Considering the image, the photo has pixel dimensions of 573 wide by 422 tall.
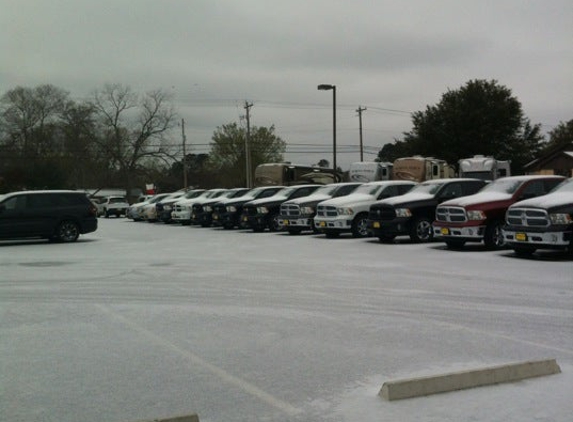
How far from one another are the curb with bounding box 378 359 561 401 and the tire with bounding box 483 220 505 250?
438 inches

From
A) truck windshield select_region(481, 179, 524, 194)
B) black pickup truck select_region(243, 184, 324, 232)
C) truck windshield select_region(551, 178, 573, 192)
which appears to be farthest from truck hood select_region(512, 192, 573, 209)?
black pickup truck select_region(243, 184, 324, 232)

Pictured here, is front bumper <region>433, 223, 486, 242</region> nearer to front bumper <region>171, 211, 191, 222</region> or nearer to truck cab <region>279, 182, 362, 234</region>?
truck cab <region>279, 182, 362, 234</region>

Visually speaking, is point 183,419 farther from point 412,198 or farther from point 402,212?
point 412,198

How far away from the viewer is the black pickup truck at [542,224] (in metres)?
13.8

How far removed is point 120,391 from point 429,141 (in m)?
63.4

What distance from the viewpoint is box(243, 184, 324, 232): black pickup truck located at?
25969 millimetres

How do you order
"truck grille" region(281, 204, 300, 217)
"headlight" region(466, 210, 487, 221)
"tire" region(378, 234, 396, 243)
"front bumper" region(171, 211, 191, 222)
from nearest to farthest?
"headlight" region(466, 210, 487, 221)
"tire" region(378, 234, 396, 243)
"truck grille" region(281, 204, 300, 217)
"front bumper" region(171, 211, 191, 222)

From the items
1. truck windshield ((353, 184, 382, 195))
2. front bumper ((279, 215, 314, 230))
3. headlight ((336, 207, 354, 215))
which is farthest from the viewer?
front bumper ((279, 215, 314, 230))

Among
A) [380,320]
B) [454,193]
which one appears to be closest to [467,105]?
[454,193]

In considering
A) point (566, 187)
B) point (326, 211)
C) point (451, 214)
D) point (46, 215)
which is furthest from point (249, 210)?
point (566, 187)

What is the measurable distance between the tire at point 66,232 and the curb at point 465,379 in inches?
761

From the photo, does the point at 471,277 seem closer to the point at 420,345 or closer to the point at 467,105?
the point at 420,345

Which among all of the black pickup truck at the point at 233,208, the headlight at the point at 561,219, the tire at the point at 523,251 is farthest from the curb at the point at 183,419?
the black pickup truck at the point at 233,208

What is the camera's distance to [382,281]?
11.3 m
